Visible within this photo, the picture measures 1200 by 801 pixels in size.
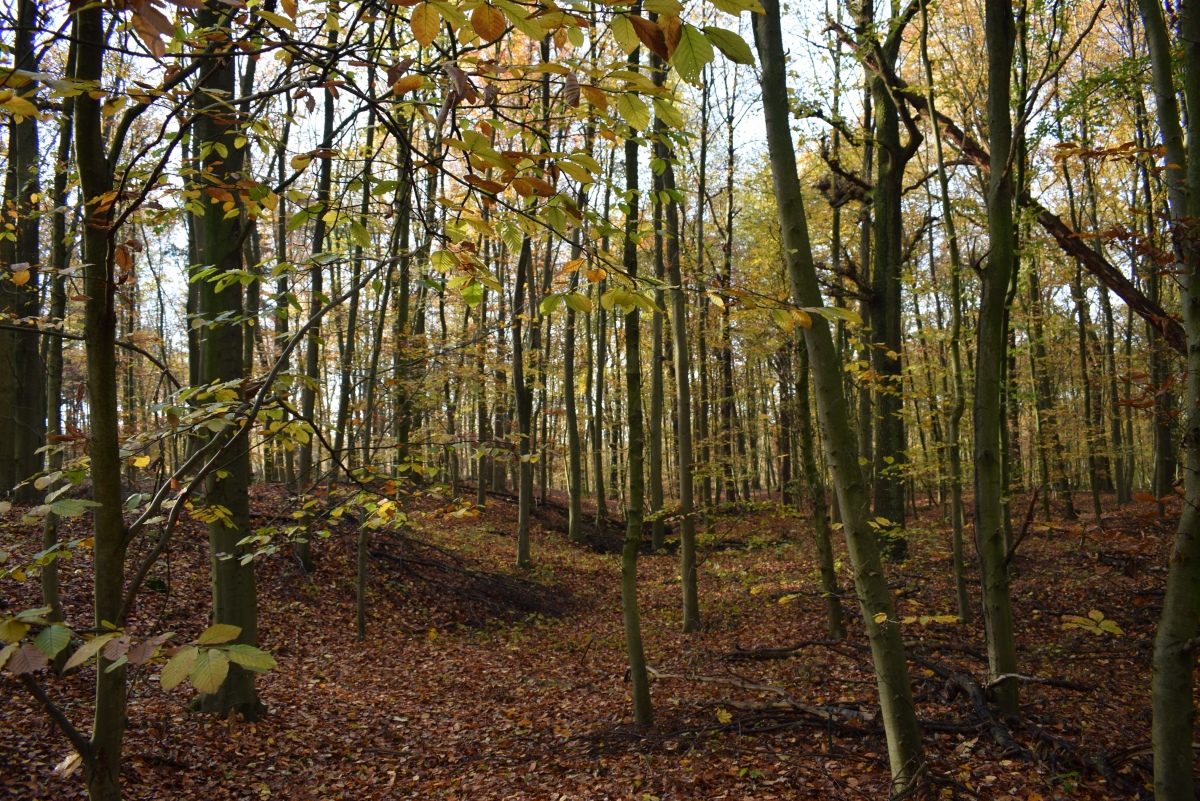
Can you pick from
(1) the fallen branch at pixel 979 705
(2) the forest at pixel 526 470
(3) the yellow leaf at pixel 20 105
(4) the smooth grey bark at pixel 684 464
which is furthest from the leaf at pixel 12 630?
(4) the smooth grey bark at pixel 684 464

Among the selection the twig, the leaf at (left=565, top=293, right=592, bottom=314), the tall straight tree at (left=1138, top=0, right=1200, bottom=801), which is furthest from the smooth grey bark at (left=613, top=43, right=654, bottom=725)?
the twig

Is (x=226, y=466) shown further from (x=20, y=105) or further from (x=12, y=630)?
(x=12, y=630)

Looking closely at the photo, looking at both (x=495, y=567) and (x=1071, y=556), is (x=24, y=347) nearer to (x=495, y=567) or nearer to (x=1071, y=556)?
(x=495, y=567)

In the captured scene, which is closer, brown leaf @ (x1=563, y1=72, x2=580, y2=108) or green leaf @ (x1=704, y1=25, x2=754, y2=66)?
green leaf @ (x1=704, y1=25, x2=754, y2=66)

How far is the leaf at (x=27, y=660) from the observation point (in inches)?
45.9

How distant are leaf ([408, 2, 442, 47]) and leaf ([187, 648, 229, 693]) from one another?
1.18m

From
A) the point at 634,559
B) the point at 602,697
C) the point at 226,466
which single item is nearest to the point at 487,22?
the point at 226,466

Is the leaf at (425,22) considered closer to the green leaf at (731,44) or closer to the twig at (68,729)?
the green leaf at (731,44)

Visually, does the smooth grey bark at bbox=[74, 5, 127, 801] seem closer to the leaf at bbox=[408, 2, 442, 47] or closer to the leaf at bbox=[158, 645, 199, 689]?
the leaf at bbox=[158, 645, 199, 689]

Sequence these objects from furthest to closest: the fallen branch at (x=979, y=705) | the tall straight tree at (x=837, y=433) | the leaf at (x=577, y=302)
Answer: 1. the fallen branch at (x=979, y=705)
2. the tall straight tree at (x=837, y=433)
3. the leaf at (x=577, y=302)

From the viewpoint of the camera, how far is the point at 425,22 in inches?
50.2

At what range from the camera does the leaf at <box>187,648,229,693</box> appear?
1087mm

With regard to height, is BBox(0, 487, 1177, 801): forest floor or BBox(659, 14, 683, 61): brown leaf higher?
BBox(659, 14, 683, 61): brown leaf

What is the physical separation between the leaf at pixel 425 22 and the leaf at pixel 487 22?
0.27 ft
